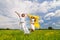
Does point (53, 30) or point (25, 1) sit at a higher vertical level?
point (25, 1)

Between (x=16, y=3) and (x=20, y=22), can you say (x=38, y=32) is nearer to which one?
(x=20, y=22)

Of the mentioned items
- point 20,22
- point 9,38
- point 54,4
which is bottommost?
point 9,38

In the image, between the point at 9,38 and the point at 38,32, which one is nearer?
the point at 9,38

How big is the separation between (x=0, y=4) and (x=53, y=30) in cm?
197

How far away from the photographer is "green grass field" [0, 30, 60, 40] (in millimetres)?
5541

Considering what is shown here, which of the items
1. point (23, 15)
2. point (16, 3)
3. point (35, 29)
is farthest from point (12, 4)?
point (35, 29)

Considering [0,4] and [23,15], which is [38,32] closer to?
[23,15]

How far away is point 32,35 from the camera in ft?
19.4

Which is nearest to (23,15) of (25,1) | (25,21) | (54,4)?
(25,21)

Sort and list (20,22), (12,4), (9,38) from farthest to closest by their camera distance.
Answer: (12,4) < (20,22) < (9,38)

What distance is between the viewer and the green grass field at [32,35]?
18.2ft

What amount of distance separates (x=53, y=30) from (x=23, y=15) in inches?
49.4

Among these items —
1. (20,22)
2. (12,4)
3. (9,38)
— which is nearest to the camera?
(9,38)

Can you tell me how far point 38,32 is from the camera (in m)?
6.43
